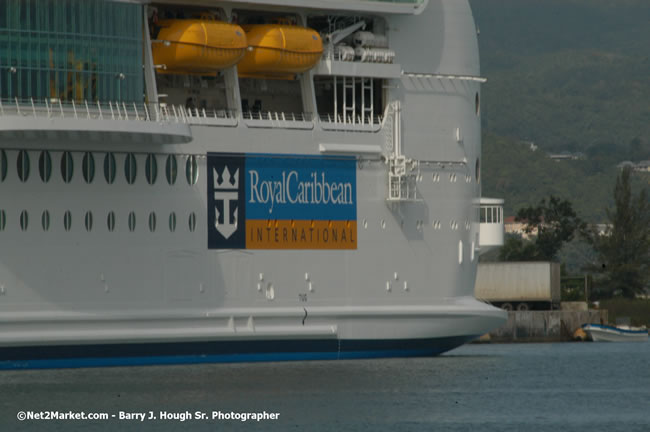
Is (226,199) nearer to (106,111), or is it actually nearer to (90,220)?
(90,220)

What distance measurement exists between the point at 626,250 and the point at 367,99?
147 feet

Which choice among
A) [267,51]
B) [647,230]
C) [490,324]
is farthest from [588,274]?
[267,51]

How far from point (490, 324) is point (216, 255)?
967 centimetres

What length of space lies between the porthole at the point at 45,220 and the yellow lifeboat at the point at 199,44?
5481 millimetres

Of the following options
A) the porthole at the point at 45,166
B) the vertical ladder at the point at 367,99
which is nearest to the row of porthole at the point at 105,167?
the porthole at the point at 45,166

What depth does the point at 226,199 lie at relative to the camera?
41.8m

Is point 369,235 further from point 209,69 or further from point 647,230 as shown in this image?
point 647,230

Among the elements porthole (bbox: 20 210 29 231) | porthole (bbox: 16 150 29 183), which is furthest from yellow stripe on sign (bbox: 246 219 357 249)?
porthole (bbox: 16 150 29 183)

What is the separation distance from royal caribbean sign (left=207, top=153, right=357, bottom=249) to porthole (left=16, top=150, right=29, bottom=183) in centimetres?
505

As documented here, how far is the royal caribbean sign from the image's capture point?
41750 millimetres

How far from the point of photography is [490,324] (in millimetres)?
46969

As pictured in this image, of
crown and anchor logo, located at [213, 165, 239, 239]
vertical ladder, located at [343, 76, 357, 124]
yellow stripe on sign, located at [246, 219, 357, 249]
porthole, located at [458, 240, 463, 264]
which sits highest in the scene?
vertical ladder, located at [343, 76, 357, 124]

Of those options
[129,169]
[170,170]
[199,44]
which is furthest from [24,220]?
[199,44]

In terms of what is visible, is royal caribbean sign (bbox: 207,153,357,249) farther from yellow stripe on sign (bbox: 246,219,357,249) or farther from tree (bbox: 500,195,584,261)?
tree (bbox: 500,195,584,261)
